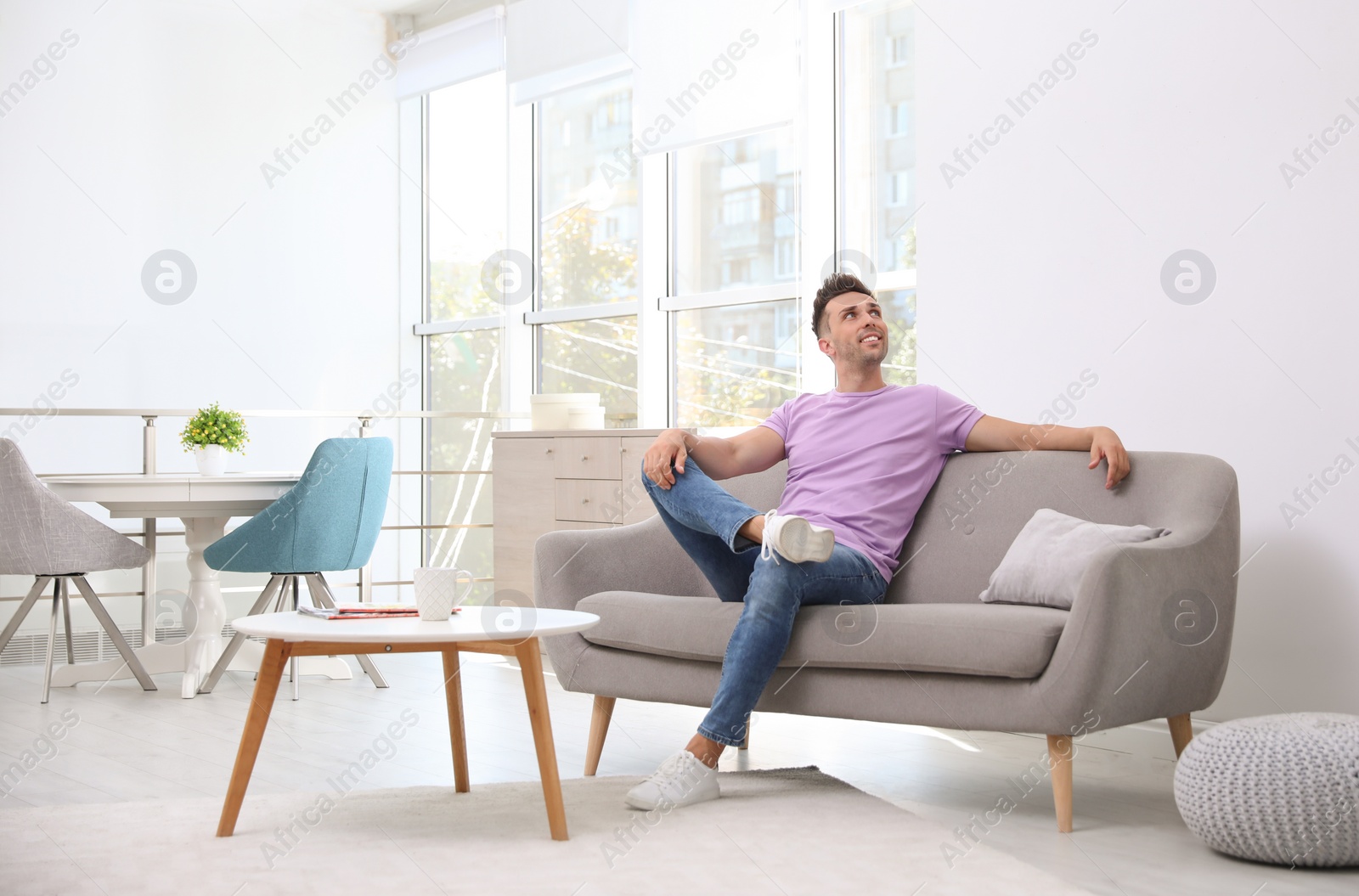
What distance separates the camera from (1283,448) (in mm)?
3047

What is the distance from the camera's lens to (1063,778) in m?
2.48

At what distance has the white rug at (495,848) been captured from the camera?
2.05 m

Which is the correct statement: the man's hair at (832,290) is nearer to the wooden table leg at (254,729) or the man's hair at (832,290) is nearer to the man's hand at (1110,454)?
the man's hand at (1110,454)

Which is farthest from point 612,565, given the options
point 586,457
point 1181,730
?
point 586,457

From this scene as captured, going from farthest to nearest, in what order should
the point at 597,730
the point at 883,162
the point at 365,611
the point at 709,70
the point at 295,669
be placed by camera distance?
1. the point at 709,70
2. the point at 883,162
3. the point at 295,669
4. the point at 597,730
5. the point at 365,611

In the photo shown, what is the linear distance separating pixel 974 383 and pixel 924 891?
6.54ft

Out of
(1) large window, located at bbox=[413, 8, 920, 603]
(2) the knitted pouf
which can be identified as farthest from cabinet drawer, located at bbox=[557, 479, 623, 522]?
(2) the knitted pouf

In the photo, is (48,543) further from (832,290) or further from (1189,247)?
(1189,247)

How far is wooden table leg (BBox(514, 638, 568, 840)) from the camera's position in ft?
7.54

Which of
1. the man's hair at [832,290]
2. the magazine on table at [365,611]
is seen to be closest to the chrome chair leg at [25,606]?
the magazine on table at [365,611]

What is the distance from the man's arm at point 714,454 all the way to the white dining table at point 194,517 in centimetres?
184

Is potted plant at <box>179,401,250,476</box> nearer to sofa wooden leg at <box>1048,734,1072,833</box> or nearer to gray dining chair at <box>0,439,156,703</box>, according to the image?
gray dining chair at <box>0,439,156,703</box>

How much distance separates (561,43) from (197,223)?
2057 mm

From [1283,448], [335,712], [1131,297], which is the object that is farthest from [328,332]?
[1283,448]
